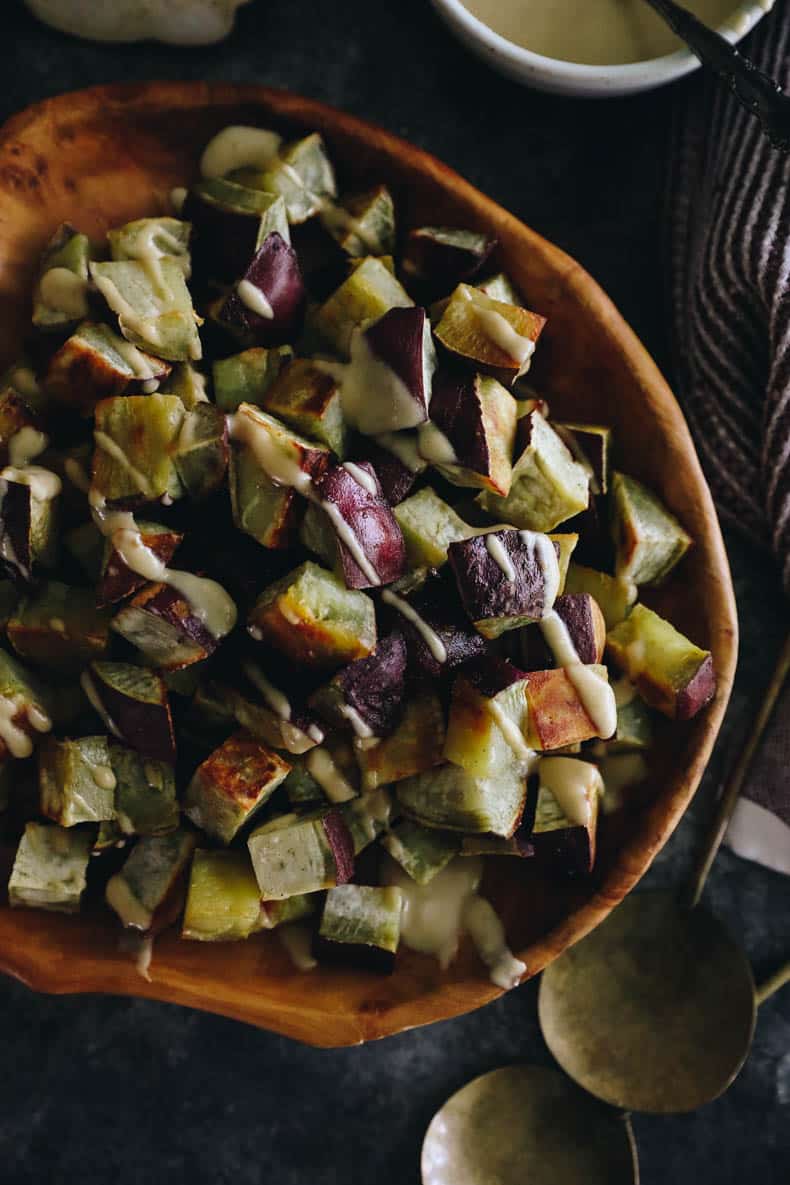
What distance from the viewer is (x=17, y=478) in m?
1.34

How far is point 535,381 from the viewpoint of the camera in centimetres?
163

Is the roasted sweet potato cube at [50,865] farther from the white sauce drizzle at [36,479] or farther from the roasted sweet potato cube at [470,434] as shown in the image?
the roasted sweet potato cube at [470,434]

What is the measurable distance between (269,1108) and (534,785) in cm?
77

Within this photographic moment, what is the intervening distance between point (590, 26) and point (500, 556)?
0.88 meters

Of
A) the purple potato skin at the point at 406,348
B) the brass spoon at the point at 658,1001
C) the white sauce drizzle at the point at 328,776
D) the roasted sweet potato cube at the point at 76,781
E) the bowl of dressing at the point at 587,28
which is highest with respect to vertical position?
the bowl of dressing at the point at 587,28

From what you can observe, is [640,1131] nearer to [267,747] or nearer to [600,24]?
[267,747]

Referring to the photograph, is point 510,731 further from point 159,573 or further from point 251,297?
point 251,297

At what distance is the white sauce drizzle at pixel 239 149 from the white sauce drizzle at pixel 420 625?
0.68 meters

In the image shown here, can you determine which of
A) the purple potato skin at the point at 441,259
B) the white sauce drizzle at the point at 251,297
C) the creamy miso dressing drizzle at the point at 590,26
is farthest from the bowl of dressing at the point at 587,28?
the white sauce drizzle at the point at 251,297

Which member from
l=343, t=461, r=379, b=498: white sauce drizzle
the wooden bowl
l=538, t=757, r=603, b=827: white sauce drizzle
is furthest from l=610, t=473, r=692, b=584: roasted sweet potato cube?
l=343, t=461, r=379, b=498: white sauce drizzle

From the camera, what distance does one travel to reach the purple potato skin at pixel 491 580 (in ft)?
4.23

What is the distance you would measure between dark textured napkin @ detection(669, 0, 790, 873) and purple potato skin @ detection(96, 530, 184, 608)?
2.82 ft

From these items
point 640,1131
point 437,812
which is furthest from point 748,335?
point 640,1131

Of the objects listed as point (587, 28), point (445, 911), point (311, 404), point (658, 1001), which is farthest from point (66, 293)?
point (658, 1001)
